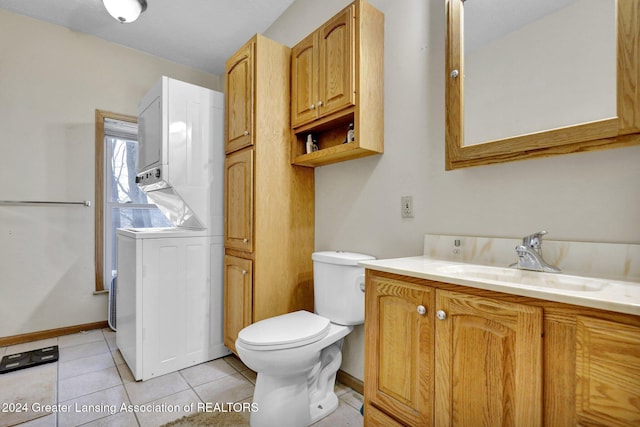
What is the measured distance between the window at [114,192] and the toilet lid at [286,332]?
Result: 7.11ft

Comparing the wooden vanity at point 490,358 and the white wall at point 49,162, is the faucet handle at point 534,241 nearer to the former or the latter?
the wooden vanity at point 490,358

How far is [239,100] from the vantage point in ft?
7.05

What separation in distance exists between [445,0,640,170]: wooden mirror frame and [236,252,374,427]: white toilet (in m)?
0.78

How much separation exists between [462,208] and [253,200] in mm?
1216

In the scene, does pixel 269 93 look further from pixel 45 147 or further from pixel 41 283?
pixel 41 283

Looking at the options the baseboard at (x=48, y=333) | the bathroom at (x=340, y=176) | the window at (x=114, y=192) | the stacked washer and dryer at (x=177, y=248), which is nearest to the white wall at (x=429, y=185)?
the bathroom at (x=340, y=176)

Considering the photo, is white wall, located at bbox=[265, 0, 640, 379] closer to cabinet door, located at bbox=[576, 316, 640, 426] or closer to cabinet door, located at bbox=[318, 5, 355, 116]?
cabinet door, located at bbox=[318, 5, 355, 116]

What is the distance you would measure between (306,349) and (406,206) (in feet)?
2.89

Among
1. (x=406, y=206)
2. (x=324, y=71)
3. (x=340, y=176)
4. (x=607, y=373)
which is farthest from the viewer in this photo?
(x=340, y=176)

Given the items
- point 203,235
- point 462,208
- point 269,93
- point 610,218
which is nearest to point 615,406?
point 610,218

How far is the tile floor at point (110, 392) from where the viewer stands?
1605 mm

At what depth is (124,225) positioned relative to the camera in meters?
3.14

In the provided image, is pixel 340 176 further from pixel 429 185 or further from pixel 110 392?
pixel 110 392

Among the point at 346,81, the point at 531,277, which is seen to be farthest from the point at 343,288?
the point at 346,81
